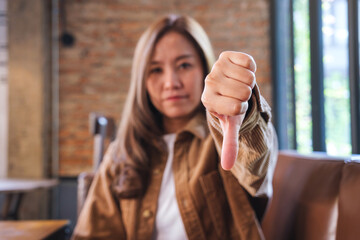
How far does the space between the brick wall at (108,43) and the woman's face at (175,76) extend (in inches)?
104

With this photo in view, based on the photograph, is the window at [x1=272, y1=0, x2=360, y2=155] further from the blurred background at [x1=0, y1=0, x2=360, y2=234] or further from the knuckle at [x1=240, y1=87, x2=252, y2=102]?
the knuckle at [x1=240, y1=87, x2=252, y2=102]

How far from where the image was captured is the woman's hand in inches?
20.2

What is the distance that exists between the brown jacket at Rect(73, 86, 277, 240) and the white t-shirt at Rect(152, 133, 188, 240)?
20 millimetres

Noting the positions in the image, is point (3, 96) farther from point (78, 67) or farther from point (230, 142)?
point (230, 142)

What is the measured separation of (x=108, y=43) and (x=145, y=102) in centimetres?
275

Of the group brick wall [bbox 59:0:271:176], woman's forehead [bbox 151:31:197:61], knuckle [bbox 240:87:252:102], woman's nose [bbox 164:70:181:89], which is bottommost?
→ knuckle [bbox 240:87:252:102]

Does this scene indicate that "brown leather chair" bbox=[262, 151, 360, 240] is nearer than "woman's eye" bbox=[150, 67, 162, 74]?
Yes

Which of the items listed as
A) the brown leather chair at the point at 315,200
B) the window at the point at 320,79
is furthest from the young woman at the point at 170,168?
the window at the point at 320,79

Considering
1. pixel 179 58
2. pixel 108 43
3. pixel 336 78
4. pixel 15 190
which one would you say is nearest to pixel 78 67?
pixel 108 43

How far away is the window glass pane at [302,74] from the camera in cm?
282

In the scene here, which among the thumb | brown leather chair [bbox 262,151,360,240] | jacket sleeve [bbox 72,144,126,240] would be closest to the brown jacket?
jacket sleeve [bbox 72,144,126,240]

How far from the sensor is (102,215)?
113cm

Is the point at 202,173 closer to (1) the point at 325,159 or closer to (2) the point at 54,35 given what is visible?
(1) the point at 325,159

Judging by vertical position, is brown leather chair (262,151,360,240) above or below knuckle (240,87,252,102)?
below
